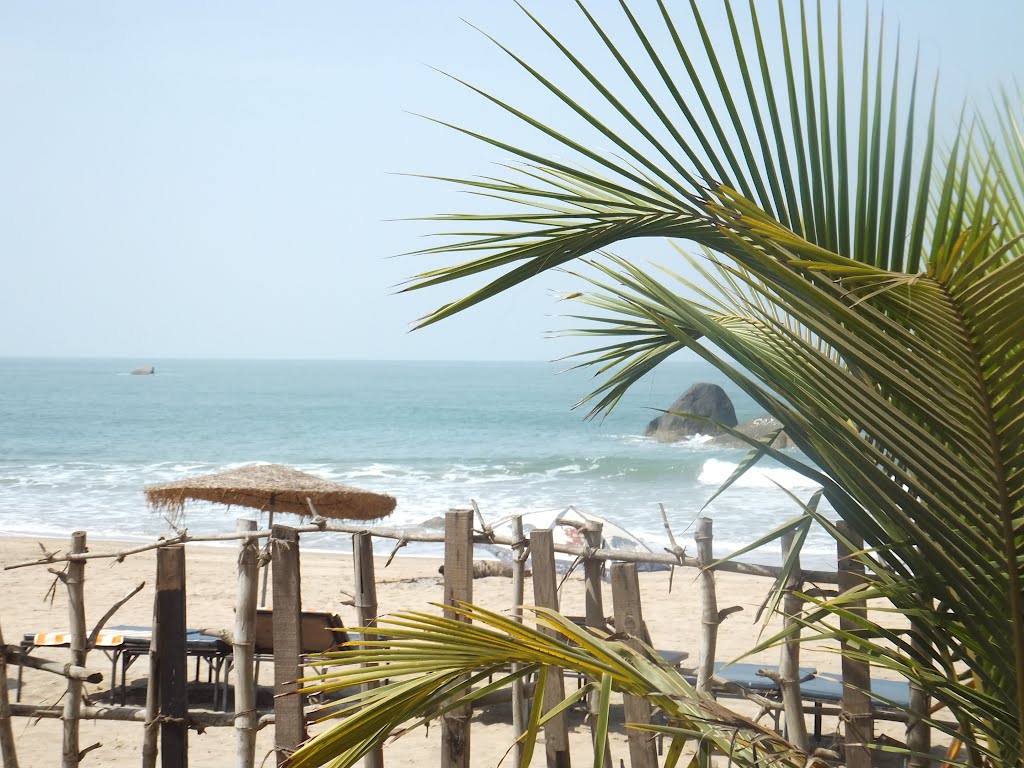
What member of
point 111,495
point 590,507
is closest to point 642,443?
point 590,507

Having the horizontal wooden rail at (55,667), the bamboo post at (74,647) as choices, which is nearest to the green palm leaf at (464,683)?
the horizontal wooden rail at (55,667)

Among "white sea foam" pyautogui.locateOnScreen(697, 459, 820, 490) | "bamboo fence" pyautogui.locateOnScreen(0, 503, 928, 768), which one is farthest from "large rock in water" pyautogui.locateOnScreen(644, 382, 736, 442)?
"bamboo fence" pyautogui.locateOnScreen(0, 503, 928, 768)

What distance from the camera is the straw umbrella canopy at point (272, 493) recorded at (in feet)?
23.4

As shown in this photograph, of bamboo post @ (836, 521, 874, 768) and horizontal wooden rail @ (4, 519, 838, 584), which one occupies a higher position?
horizontal wooden rail @ (4, 519, 838, 584)

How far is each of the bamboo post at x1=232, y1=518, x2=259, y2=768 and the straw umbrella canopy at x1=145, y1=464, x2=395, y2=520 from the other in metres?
3.12

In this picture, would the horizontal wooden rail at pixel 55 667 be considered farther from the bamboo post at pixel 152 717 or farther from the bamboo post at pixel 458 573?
the bamboo post at pixel 458 573

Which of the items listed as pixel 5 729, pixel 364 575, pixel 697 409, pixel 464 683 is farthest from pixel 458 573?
pixel 697 409

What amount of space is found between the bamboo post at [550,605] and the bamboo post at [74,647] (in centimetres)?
206

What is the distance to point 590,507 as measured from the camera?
2081 cm

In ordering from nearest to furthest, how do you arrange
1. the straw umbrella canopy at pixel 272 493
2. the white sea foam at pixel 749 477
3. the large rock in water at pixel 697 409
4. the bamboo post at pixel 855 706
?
1. the bamboo post at pixel 855 706
2. the straw umbrella canopy at pixel 272 493
3. the white sea foam at pixel 749 477
4. the large rock in water at pixel 697 409

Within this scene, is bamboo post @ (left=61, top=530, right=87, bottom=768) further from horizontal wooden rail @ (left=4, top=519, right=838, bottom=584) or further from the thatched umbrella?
the thatched umbrella

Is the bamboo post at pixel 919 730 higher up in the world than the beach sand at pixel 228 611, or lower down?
higher up

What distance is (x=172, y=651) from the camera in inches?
152

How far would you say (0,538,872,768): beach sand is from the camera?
561 centimetres
